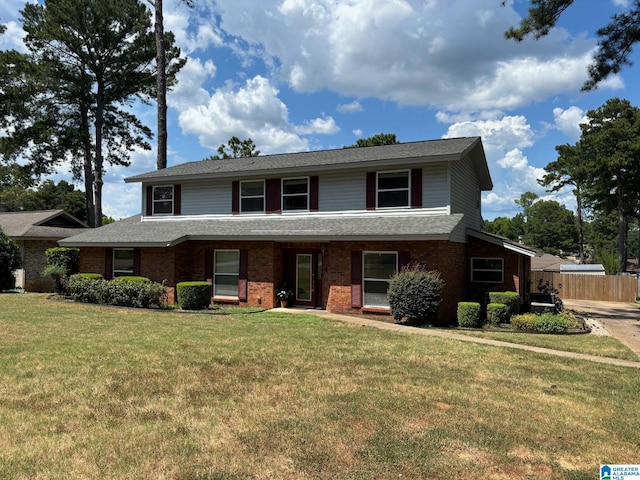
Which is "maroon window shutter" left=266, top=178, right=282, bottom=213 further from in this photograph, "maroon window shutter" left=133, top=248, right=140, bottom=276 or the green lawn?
the green lawn

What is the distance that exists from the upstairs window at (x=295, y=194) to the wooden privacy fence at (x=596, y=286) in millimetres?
15469

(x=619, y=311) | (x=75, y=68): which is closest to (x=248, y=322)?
(x=619, y=311)

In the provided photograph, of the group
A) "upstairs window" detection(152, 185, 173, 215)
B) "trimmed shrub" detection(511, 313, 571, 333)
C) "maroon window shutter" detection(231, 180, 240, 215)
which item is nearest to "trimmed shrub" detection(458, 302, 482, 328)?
"trimmed shrub" detection(511, 313, 571, 333)

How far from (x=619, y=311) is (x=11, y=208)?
52.0 metres

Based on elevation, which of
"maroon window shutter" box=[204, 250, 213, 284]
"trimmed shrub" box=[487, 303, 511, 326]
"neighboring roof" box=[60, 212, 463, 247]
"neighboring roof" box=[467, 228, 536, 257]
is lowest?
"trimmed shrub" box=[487, 303, 511, 326]

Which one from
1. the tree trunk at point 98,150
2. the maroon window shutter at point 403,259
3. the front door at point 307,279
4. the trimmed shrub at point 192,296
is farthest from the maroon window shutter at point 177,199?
the tree trunk at point 98,150

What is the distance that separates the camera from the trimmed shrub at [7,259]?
759 inches

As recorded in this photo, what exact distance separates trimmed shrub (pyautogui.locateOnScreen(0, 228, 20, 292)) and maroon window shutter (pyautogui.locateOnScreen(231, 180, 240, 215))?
1125cm

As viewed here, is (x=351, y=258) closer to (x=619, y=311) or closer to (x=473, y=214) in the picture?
(x=473, y=214)

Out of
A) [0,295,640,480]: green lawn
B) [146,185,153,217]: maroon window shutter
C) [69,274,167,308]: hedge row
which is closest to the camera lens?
[0,295,640,480]: green lawn

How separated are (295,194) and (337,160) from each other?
2012 mm

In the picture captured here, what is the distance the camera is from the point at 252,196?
16.6 meters

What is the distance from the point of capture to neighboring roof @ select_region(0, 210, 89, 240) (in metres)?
Answer: 21.3

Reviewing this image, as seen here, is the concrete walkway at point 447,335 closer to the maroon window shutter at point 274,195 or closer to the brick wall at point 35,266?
the maroon window shutter at point 274,195
